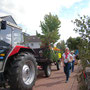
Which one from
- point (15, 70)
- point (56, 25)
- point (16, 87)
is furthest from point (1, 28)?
point (56, 25)

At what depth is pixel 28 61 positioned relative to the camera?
13.5ft

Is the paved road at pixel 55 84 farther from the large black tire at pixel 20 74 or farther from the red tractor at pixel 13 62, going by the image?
the red tractor at pixel 13 62

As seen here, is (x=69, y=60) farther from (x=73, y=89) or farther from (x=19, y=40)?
(x=19, y=40)

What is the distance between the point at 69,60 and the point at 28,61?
2.63 metres

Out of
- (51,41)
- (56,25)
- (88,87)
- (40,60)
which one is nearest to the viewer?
(88,87)

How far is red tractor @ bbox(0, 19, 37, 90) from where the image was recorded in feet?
11.1

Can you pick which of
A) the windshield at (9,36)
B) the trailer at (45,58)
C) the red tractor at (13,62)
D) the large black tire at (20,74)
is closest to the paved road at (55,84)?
the trailer at (45,58)

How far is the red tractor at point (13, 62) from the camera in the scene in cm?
339

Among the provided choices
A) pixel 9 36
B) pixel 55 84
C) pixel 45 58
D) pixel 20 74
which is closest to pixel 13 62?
pixel 20 74

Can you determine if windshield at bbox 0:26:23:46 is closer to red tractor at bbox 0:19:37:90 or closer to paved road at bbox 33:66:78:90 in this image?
red tractor at bbox 0:19:37:90

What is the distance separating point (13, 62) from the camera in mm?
3598

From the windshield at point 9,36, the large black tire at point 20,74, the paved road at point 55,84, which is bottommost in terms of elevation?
the paved road at point 55,84

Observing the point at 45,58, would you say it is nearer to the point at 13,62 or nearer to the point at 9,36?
the point at 9,36

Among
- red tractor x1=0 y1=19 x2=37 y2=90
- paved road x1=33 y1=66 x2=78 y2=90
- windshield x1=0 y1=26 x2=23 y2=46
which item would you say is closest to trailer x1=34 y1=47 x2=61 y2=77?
paved road x1=33 y1=66 x2=78 y2=90
